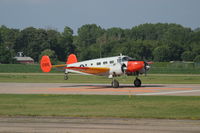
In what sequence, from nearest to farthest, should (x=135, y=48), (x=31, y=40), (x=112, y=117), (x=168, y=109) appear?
1. (x=112, y=117)
2. (x=168, y=109)
3. (x=135, y=48)
4. (x=31, y=40)

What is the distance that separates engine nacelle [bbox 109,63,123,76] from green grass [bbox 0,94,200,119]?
869cm

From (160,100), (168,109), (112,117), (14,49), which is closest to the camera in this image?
(112,117)

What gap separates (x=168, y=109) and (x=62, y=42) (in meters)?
146

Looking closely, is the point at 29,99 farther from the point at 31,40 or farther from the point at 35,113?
the point at 31,40

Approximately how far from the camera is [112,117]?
21.2 metres

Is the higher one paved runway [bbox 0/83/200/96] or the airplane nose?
the airplane nose

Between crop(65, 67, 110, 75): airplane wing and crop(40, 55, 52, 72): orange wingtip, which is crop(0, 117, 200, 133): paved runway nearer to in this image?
crop(65, 67, 110, 75): airplane wing

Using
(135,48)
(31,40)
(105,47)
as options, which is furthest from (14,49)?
(135,48)

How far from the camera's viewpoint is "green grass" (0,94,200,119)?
22453mm

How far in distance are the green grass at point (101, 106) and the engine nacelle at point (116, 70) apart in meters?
8.69

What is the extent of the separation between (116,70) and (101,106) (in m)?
14.8

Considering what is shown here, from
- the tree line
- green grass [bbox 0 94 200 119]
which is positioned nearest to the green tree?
the tree line

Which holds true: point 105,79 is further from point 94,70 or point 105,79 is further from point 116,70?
point 116,70

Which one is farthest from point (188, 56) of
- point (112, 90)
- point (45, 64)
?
point (112, 90)
